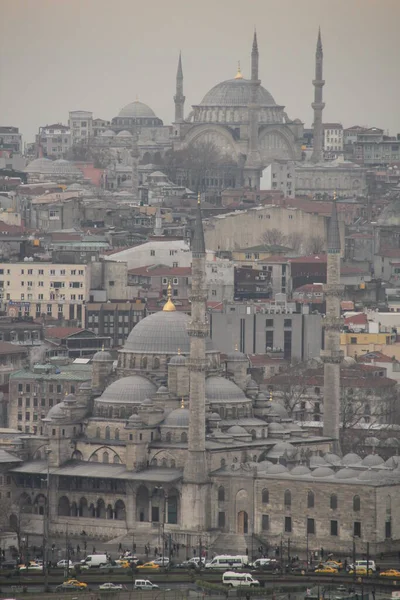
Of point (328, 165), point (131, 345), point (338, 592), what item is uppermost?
point (328, 165)

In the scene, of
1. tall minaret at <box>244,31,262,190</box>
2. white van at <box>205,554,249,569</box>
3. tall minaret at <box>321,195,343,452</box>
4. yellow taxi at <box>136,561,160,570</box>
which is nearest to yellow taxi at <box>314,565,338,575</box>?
white van at <box>205,554,249,569</box>

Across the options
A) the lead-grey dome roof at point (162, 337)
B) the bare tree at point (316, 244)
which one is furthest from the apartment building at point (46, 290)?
the lead-grey dome roof at point (162, 337)

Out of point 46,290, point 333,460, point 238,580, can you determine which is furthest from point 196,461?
point 46,290

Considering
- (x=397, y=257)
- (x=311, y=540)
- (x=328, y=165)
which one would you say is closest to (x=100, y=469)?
(x=311, y=540)

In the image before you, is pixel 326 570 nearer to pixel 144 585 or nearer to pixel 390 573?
pixel 390 573

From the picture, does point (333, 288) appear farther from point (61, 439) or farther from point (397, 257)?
point (397, 257)
